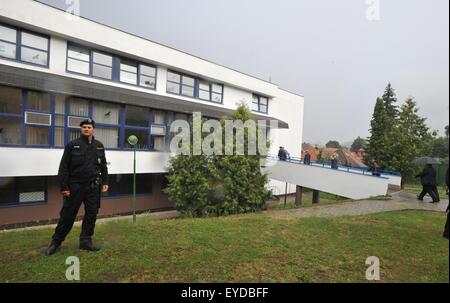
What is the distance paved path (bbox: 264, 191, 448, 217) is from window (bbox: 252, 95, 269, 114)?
14.2 meters

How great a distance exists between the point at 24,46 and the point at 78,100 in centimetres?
321

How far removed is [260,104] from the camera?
25.6 metres

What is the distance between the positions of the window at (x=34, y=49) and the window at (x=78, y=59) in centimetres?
107

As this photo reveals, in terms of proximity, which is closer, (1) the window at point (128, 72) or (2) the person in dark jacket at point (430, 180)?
(2) the person in dark jacket at point (430, 180)

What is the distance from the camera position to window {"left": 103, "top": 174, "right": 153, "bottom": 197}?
15898 millimetres

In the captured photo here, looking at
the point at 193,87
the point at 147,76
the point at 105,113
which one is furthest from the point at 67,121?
the point at 193,87

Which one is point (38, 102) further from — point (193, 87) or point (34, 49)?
point (193, 87)

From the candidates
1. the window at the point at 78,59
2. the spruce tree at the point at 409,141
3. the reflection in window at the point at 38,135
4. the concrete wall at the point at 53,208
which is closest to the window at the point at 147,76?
the window at the point at 78,59

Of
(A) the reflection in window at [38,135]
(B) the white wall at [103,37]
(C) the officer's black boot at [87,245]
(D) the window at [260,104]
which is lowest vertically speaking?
(C) the officer's black boot at [87,245]

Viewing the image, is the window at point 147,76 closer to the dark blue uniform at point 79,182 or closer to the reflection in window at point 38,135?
the reflection in window at point 38,135

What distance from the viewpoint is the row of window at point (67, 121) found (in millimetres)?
11883

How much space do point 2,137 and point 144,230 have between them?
31.9 feet
